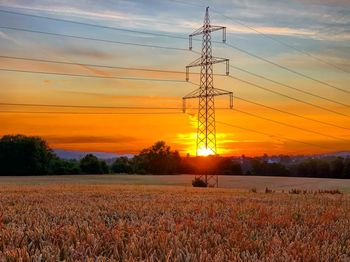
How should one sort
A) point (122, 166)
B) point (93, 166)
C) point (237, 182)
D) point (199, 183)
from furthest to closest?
point (122, 166) → point (93, 166) → point (237, 182) → point (199, 183)

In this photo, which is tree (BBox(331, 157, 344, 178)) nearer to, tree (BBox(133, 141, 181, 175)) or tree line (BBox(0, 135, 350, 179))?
tree line (BBox(0, 135, 350, 179))

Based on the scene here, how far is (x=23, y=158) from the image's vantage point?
342 ft

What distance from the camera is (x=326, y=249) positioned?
5594 mm

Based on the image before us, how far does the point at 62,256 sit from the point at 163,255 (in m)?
1.06

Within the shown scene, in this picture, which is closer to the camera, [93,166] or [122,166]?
[93,166]

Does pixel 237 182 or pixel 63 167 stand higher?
pixel 63 167

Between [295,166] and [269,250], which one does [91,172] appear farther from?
[269,250]

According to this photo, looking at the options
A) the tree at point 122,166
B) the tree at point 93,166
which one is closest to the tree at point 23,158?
the tree at point 93,166

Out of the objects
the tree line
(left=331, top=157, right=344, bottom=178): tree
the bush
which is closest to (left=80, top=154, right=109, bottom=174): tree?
the tree line

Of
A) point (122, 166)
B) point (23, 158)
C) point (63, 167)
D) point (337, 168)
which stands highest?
point (23, 158)

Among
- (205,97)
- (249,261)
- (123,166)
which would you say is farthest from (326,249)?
(123,166)

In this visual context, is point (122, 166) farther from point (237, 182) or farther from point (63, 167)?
point (237, 182)

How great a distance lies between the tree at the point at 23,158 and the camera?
10275 centimetres

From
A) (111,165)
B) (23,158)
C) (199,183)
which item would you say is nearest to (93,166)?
(111,165)
